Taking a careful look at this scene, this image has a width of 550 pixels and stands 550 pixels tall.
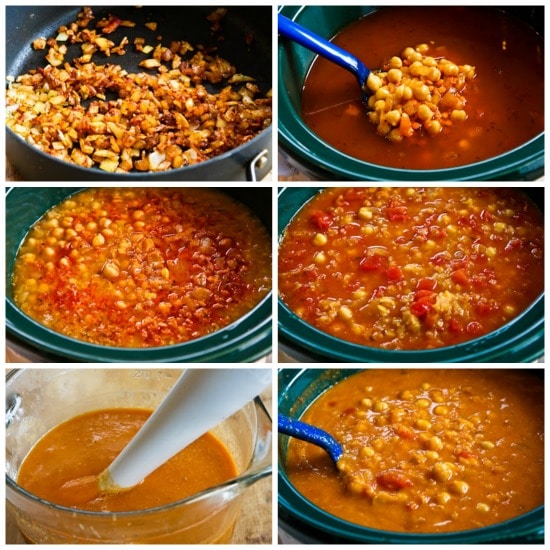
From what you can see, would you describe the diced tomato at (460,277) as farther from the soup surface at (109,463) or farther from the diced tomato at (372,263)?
the soup surface at (109,463)

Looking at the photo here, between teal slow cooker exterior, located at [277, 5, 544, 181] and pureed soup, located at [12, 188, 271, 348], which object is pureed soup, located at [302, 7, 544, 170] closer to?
teal slow cooker exterior, located at [277, 5, 544, 181]

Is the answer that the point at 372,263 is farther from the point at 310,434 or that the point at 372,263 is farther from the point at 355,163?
the point at 310,434

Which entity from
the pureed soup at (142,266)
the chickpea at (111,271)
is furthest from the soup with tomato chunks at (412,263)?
the chickpea at (111,271)

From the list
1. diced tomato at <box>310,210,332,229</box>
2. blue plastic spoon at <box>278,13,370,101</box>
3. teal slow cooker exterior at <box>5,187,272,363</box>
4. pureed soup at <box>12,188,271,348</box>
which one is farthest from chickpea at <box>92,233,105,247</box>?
blue plastic spoon at <box>278,13,370,101</box>

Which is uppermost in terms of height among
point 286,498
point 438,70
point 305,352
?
point 438,70

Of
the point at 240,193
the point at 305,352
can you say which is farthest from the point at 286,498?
the point at 240,193

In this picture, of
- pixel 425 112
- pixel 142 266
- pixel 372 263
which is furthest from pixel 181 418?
pixel 425 112

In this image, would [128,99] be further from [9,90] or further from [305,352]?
[305,352]
